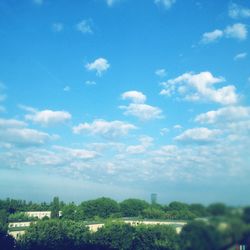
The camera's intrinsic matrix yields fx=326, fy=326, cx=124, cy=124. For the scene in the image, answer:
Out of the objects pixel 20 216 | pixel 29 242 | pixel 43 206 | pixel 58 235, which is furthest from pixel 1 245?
pixel 43 206

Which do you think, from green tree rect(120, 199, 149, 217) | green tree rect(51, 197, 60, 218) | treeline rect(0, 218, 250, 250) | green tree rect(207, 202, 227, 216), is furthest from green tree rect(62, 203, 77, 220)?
green tree rect(207, 202, 227, 216)

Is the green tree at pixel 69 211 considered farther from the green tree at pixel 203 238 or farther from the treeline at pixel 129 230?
the green tree at pixel 203 238

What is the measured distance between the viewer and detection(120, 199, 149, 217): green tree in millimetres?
134450

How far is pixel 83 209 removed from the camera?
13662 cm

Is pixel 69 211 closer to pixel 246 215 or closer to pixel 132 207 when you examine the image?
pixel 132 207

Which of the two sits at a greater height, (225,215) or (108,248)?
(225,215)

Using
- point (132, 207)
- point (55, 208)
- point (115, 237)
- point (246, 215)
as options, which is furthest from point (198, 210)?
point (132, 207)

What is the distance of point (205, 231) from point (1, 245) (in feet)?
184

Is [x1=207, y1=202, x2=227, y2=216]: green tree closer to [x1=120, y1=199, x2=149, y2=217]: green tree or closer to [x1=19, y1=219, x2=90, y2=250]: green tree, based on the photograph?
[x1=19, y1=219, x2=90, y2=250]: green tree

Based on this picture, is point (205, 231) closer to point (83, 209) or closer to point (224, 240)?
point (224, 240)

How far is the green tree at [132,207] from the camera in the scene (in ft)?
441

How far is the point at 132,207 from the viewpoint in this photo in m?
137

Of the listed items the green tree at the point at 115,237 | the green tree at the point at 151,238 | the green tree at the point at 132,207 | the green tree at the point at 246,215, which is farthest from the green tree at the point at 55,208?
the green tree at the point at 246,215

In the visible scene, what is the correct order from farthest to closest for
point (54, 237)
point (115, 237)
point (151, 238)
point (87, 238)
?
point (87, 238)
point (54, 237)
point (115, 237)
point (151, 238)
